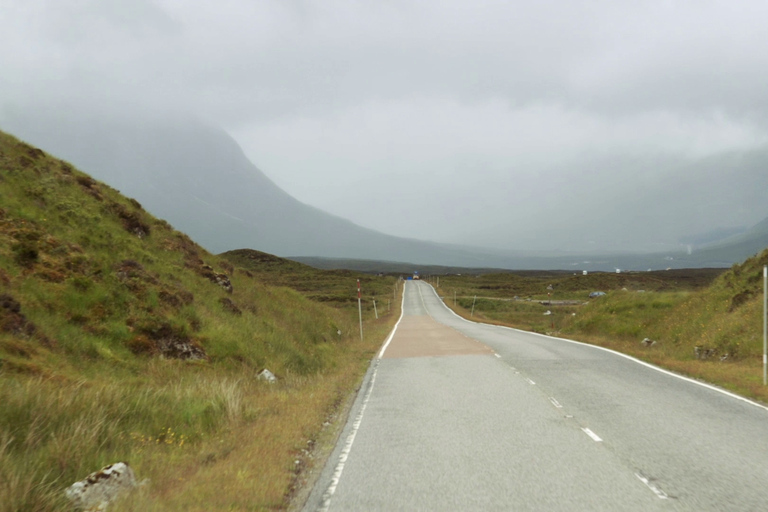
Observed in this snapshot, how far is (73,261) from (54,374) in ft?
19.1

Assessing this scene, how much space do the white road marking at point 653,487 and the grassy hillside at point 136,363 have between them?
3597 millimetres

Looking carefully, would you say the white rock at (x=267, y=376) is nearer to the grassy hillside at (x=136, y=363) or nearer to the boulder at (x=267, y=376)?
the boulder at (x=267, y=376)

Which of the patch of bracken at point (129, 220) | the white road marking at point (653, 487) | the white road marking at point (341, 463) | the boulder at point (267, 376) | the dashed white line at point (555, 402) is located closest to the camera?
the white road marking at point (653, 487)

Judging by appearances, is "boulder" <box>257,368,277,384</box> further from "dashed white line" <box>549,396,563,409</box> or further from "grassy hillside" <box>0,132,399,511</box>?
"dashed white line" <box>549,396,563,409</box>

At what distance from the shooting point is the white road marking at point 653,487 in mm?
5438

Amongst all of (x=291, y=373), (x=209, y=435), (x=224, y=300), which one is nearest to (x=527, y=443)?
(x=209, y=435)

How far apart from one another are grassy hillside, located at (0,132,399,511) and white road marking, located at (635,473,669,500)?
3597mm

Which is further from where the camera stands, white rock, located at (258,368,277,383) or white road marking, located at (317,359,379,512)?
white rock, located at (258,368,277,383)

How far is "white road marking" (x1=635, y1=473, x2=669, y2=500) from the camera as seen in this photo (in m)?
5.44

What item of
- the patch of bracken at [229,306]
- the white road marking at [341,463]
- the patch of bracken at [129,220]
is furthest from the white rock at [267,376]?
the patch of bracken at [129,220]

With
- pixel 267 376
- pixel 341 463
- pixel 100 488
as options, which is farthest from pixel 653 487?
pixel 267 376

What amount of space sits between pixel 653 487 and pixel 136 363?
952 cm

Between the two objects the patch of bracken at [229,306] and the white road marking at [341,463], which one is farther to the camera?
the patch of bracken at [229,306]

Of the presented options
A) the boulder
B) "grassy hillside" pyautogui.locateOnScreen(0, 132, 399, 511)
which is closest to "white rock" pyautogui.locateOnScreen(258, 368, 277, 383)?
the boulder
